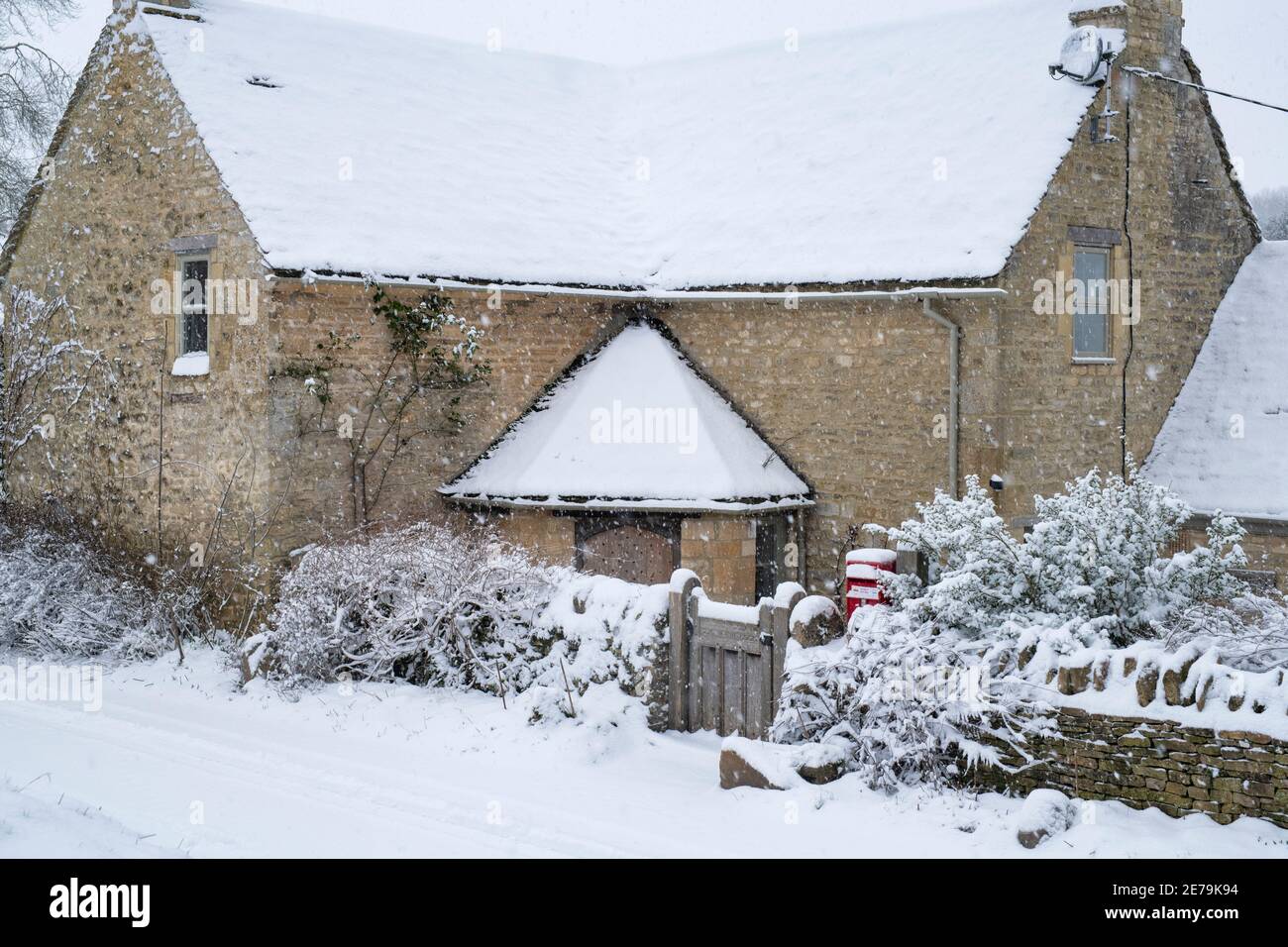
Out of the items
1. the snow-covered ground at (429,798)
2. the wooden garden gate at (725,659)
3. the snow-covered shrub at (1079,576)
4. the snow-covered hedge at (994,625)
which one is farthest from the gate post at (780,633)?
the snow-covered shrub at (1079,576)

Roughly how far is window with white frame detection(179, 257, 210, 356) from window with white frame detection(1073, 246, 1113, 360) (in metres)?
10.8

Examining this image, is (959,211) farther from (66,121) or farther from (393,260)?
(66,121)

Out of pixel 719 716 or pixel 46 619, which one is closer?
pixel 719 716

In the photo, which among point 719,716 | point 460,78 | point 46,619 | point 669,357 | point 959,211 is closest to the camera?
point 719,716

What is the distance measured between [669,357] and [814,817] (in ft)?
29.9

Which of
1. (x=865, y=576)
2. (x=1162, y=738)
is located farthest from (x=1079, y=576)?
(x=865, y=576)

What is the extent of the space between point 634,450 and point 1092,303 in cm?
614

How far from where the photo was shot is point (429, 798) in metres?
8.83

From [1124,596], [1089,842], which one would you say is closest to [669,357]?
[1124,596]

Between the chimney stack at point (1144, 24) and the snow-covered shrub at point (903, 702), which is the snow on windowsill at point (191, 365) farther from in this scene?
the chimney stack at point (1144, 24)

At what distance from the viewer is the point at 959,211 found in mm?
15180

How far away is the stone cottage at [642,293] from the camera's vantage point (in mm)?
14828

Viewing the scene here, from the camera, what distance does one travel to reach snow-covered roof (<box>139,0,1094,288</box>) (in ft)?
49.9

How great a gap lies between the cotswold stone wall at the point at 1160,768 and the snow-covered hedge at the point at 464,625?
11.3 ft
